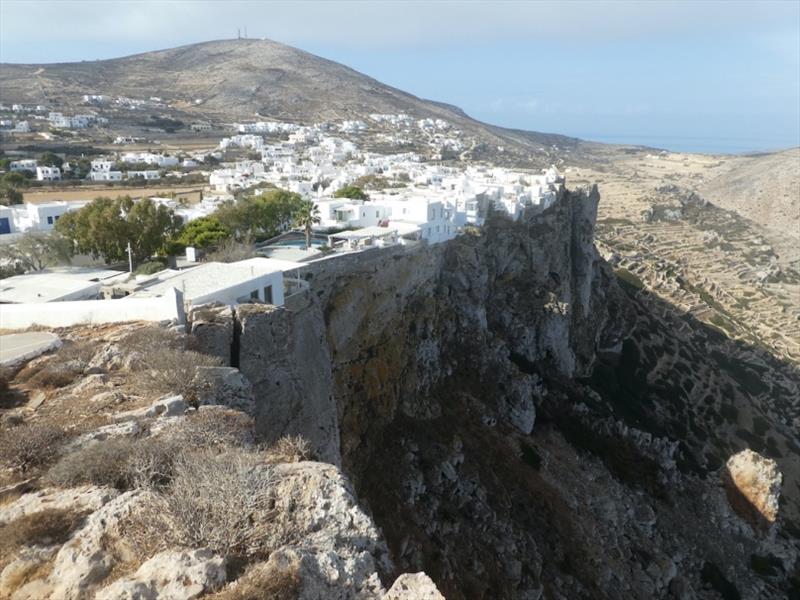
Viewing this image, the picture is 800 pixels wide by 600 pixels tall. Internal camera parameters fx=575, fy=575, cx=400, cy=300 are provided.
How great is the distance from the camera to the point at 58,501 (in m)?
6.41

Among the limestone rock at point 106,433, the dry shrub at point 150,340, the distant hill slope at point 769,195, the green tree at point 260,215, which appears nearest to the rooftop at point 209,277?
the dry shrub at point 150,340

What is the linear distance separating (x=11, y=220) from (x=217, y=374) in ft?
89.0

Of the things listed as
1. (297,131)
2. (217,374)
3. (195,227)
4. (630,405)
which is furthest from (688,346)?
(297,131)

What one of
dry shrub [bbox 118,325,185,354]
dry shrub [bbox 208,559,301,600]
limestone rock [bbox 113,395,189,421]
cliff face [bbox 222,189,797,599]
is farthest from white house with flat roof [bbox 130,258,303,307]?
dry shrub [bbox 208,559,301,600]

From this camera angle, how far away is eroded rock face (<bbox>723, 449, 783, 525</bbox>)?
104ft

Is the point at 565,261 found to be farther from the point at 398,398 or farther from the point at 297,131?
the point at 297,131

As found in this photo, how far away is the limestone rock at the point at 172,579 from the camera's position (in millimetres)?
4949

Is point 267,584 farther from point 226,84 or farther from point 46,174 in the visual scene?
point 226,84

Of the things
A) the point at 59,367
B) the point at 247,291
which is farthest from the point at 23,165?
the point at 59,367

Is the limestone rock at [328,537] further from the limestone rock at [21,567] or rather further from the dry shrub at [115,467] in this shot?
the limestone rock at [21,567]

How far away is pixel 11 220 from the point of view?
30344mm

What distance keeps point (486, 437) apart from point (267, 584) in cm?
2153

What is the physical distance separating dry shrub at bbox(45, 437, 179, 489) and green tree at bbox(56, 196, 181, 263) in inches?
701

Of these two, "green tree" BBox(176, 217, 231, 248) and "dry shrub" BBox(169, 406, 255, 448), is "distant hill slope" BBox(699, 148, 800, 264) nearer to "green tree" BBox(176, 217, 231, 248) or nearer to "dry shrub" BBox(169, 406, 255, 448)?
"green tree" BBox(176, 217, 231, 248)
